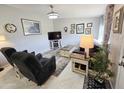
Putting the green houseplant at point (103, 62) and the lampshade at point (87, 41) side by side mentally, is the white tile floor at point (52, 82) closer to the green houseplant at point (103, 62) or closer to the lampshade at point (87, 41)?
the green houseplant at point (103, 62)

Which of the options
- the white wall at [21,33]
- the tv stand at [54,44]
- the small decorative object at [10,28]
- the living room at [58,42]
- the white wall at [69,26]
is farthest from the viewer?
the tv stand at [54,44]

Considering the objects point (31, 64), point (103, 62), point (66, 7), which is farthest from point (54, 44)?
point (103, 62)

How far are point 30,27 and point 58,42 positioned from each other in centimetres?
228

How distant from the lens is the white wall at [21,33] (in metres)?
3.16

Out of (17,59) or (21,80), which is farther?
(21,80)

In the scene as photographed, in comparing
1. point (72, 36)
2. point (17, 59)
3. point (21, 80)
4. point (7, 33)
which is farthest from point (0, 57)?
point (72, 36)

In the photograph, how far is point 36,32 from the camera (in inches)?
186

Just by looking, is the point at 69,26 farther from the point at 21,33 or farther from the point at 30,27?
the point at 21,33

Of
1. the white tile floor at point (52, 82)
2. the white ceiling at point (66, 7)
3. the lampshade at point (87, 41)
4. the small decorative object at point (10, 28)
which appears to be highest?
the white ceiling at point (66, 7)

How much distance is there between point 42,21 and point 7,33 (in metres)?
2.30

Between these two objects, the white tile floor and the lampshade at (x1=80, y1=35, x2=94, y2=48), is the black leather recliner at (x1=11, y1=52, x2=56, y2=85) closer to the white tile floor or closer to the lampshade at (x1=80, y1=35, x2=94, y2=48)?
the white tile floor

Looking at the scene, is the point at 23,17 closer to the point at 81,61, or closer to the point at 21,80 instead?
the point at 21,80

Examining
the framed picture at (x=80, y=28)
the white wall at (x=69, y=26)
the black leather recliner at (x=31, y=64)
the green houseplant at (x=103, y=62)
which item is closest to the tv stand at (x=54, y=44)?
the white wall at (x=69, y=26)

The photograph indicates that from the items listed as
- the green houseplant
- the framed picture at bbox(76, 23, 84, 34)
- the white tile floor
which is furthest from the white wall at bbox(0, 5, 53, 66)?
the green houseplant
